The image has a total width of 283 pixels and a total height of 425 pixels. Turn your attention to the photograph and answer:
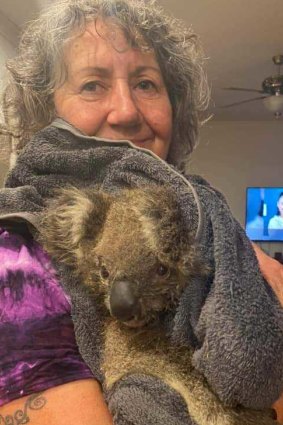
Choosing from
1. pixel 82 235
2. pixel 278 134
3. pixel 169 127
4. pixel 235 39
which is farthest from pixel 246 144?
pixel 82 235

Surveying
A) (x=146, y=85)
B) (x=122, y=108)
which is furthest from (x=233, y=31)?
(x=122, y=108)

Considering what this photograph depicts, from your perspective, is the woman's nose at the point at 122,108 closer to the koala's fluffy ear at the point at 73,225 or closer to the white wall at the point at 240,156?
the koala's fluffy ear at the point at 73,225

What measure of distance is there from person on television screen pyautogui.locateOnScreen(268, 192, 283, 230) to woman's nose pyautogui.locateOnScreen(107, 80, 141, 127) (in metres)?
5.43

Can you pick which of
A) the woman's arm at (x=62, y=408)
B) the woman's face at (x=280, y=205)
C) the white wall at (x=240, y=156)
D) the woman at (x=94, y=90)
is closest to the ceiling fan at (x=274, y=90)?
the woman's face at (x=280, y=205)

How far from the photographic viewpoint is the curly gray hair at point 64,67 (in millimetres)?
1134

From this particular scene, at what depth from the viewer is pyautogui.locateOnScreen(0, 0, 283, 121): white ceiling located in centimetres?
375

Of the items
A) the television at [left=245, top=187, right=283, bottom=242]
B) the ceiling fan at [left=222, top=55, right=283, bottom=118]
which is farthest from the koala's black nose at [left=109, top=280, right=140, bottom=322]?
the television at [left=245, top=187, right=283, bottom=242]

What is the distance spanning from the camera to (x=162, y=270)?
73 centimetres

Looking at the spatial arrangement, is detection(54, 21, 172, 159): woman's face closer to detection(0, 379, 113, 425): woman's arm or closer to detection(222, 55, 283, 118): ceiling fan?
detection(0, 379, 113, 425): woman's arm

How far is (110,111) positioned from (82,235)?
0.38 m

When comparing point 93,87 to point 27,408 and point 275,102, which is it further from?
point 275,102

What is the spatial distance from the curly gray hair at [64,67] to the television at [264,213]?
199 inches

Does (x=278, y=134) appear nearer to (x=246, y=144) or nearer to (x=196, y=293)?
(x=246, y=144)

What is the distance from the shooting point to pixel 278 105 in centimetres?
499
